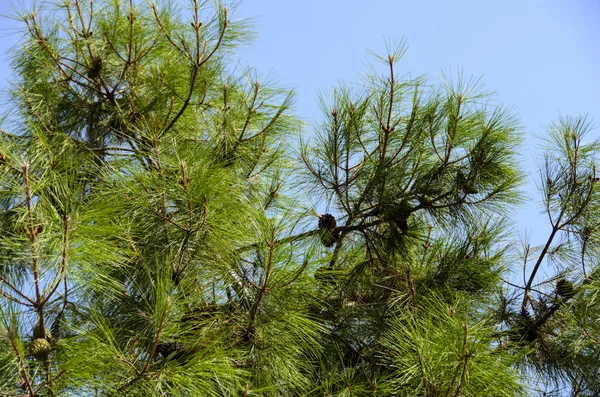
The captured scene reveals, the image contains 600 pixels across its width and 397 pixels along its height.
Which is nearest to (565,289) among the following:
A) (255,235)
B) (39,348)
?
(255,235)

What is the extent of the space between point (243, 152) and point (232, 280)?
2.07ft

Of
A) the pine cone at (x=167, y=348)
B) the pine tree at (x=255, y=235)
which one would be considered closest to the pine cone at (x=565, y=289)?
the pine tree at (x=255, y=235)

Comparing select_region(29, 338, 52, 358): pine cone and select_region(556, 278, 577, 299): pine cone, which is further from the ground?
select_region(556, 278, 577, 299): pine cone

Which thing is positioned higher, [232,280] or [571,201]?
[571,201]

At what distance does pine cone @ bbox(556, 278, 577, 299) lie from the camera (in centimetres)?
210

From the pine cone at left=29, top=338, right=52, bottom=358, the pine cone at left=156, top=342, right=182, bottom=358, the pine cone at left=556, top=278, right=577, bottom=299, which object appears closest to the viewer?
the pine cone at left=29, top=338, right=52, bottom=358

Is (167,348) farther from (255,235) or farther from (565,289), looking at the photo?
(565,289)

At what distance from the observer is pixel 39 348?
1.44 meters

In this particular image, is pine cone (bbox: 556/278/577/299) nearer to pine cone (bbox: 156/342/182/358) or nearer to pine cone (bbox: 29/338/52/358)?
pine cone (bbox: 156/342/182/358)

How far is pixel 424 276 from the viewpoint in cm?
217

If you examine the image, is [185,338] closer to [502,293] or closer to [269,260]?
[269,260]

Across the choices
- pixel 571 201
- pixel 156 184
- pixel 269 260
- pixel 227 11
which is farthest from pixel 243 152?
pixel 571 201

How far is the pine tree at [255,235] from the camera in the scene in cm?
152

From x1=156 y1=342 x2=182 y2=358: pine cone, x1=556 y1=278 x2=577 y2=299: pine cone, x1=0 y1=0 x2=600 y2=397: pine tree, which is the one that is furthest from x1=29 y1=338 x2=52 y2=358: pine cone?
x1=556 y1=278 x2=577 y2=299: pine cone
